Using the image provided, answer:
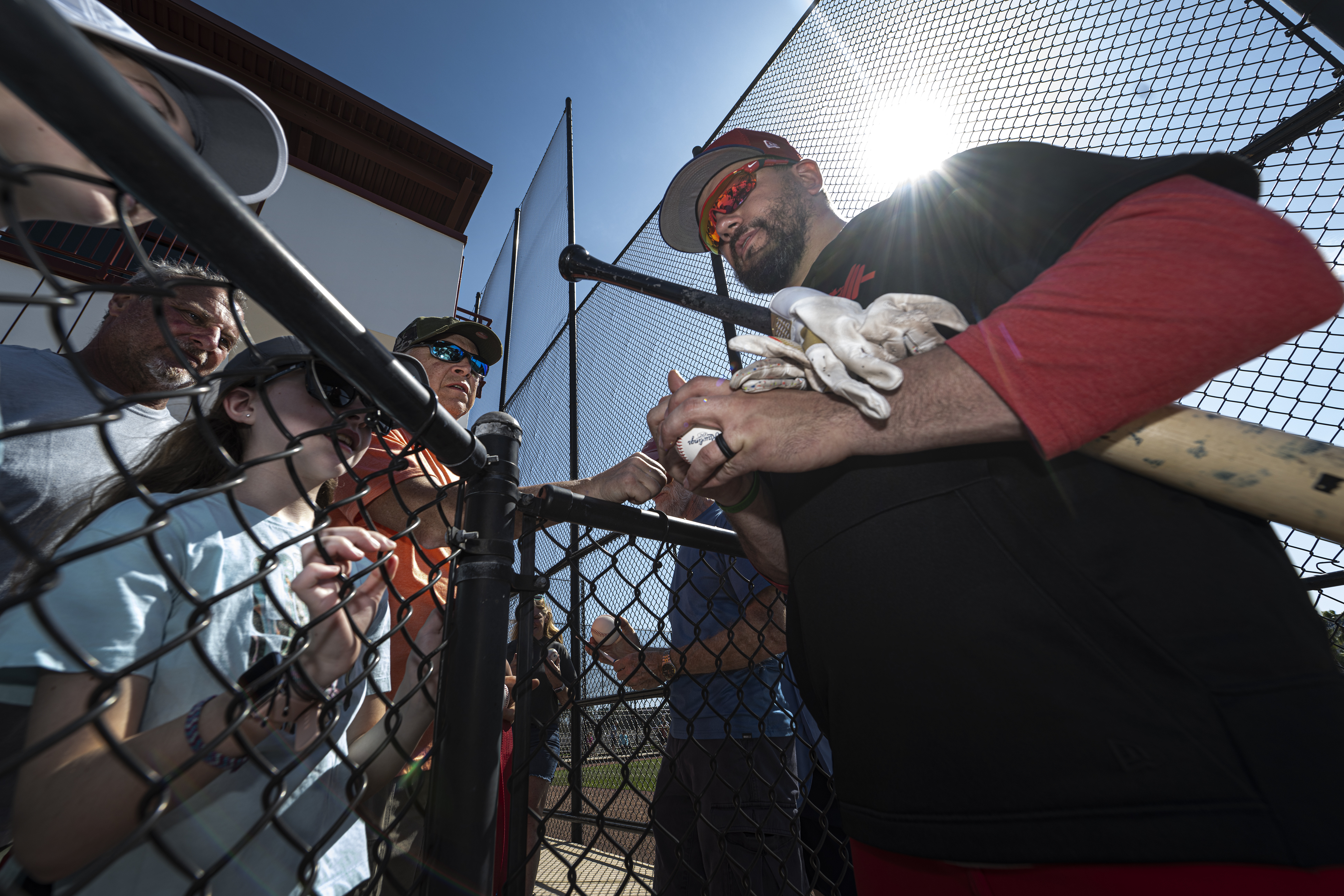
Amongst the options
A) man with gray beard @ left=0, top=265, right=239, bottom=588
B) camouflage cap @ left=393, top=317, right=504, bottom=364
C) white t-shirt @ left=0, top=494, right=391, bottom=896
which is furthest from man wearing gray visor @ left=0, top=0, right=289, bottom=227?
camouflage cap @ left=393, top=317, right=504, bottom=364

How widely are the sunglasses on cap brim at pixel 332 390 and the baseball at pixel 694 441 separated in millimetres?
494

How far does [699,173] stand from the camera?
2.34 meters

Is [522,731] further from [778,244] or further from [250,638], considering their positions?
[778,244]

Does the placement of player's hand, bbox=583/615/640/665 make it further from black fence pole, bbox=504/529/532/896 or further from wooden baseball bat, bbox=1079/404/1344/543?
wooden baseball bat, bbox=1079/404/1344/543

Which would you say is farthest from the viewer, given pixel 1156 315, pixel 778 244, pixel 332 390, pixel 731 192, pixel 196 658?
pixel 731 192

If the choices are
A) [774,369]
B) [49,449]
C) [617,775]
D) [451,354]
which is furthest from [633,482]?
[617,775]

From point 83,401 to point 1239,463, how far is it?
292 cm

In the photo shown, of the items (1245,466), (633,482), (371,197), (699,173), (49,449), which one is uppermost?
(371,197)

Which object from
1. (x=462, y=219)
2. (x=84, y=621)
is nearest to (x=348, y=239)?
(x=462, y=219)

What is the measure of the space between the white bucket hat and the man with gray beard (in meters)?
0.25

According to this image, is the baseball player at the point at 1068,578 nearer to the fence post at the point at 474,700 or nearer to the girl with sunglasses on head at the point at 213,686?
the fence post at the point at 474,700

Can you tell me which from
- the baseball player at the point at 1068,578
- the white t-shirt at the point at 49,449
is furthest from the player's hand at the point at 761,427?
the white t-shirt at the point at 49,449

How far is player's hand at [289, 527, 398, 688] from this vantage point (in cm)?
80

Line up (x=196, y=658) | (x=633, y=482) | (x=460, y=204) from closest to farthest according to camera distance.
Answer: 1. (x=196, y=658)
2. (x=633, y=482)
3. (x=460, y=204)
